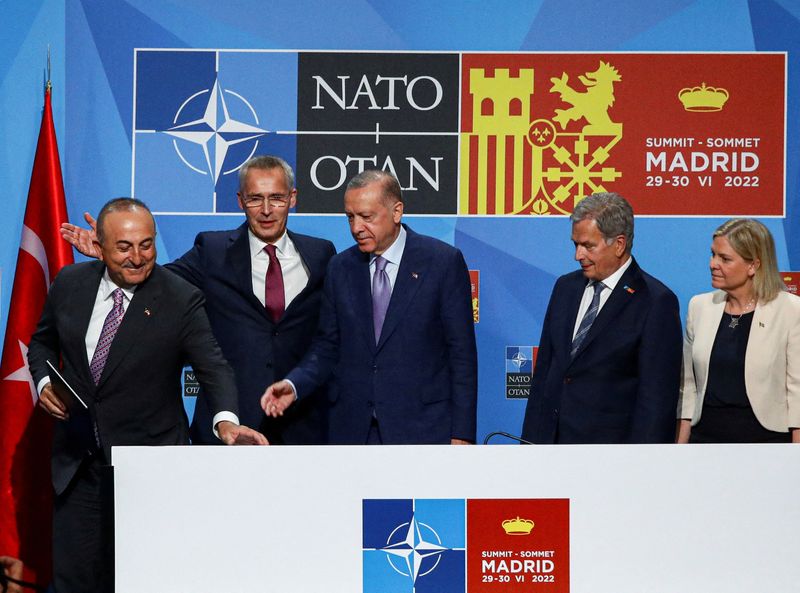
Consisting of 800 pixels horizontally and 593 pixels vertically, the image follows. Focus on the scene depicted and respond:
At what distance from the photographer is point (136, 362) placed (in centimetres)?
294

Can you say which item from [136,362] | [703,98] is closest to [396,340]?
[136,362]

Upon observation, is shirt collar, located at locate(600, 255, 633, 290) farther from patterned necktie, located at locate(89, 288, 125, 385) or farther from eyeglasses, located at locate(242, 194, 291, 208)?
patterned necktie, located at locate(89, 288, 125, 385)

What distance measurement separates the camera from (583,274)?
138 inches

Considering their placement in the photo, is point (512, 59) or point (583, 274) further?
point (512, 59)

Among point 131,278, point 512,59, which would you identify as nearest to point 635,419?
point 131,278

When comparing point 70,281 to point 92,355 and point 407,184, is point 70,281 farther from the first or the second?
point 407,184

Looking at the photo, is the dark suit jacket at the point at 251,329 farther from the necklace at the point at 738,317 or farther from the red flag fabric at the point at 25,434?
the necklace at the point at 738,317

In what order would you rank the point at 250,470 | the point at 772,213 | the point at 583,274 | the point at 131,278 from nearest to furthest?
the point at 250,470
the point at 131,278
the point at 583,274
the point at 772,213

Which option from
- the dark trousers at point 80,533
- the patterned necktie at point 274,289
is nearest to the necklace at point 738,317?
the patterned necktie at point 274,289

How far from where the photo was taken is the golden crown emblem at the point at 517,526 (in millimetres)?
2377

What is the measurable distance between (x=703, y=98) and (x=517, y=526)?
2.77 m

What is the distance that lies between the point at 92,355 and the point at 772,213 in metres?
3.05

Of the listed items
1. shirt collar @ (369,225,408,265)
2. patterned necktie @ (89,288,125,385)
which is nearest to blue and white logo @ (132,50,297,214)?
shirt collar @ (369,225,408,265)

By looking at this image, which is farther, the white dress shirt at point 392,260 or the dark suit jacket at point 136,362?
the white dress shirt at point 392,260
